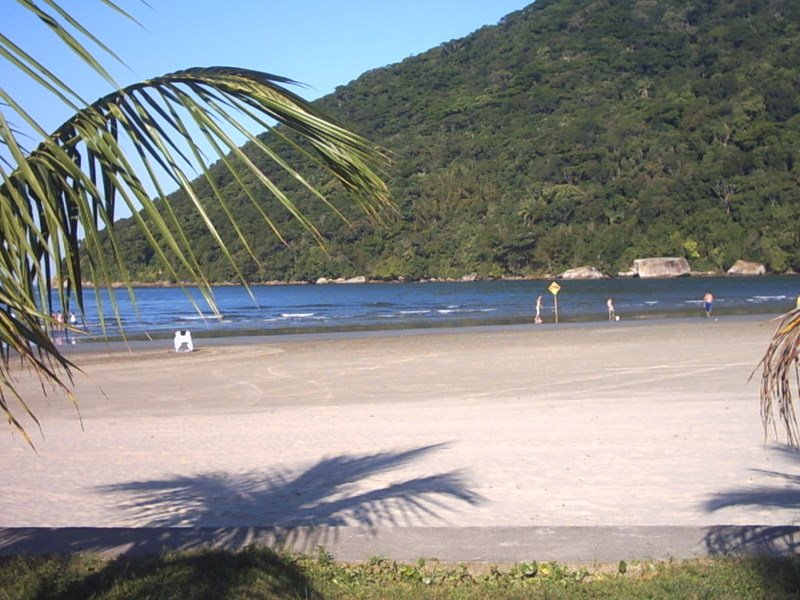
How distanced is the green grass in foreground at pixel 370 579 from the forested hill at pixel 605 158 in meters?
59.1

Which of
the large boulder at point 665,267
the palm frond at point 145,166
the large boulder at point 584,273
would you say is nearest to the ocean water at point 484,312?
the large boulder at point 665,267

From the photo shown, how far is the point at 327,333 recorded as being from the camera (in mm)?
33781

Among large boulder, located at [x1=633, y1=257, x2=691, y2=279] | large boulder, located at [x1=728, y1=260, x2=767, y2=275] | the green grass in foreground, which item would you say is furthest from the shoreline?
large boulder, located at [x1=633, y1=257, x2=691, y2=279]

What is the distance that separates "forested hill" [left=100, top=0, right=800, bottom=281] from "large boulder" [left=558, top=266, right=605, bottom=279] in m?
1.55

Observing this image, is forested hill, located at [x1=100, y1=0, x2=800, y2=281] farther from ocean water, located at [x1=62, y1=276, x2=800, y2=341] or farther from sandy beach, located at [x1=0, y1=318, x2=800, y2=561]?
sandy beach, located at [x1=0, y1=318, x2=800, y2=561]

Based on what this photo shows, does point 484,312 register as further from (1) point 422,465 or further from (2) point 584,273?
(2) point 584,273

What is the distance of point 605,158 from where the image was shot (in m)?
100

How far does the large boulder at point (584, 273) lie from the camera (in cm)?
9025

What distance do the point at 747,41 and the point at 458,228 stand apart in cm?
4898

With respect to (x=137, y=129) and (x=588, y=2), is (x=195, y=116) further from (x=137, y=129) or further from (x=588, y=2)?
(x=588, y=2)

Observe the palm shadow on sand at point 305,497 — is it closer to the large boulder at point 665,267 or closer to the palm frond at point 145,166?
the palm frond at point 145,166

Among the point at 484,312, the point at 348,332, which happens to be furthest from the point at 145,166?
the point at 484,312

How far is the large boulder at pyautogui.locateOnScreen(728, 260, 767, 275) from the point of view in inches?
3241

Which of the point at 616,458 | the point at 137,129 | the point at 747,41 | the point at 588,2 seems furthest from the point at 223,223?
the point at 588,2
